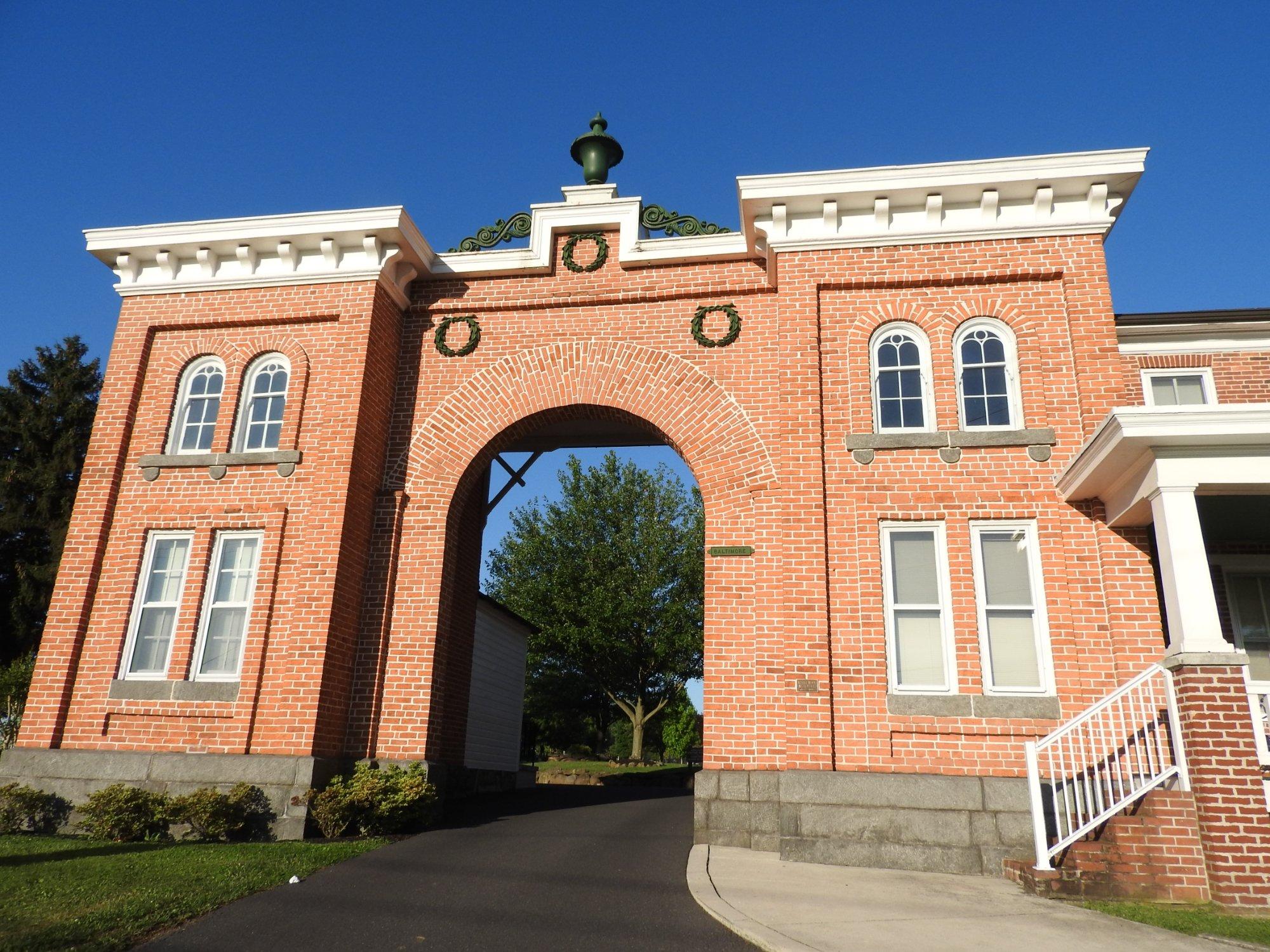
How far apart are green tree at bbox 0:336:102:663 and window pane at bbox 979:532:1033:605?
2487 cm

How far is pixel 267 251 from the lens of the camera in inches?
504

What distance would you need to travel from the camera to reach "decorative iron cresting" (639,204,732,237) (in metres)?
12.6

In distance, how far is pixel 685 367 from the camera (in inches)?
475

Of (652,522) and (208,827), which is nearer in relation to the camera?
(208,827)

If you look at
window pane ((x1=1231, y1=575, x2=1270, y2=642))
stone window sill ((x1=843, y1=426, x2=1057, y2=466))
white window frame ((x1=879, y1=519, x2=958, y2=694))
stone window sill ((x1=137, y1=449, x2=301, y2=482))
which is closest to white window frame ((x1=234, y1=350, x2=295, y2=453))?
stone window sill ((x1=137, y1=449, x2=301, y2=482))

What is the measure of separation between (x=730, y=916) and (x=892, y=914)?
1.30 m

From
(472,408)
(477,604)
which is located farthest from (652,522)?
(472,408)

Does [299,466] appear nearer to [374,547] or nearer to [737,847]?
[374,547]

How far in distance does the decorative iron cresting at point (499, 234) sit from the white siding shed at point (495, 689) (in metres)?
5.70

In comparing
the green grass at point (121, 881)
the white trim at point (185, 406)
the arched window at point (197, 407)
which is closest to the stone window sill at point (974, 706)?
the green grass at point (121, 881)

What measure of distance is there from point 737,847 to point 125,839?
22.4 ft

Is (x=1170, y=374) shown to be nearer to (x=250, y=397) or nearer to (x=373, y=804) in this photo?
(x=373, y=804)

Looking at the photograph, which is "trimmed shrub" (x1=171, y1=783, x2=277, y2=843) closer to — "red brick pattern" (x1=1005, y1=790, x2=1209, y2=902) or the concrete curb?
the concrete curb

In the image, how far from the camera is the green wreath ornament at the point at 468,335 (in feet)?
41.9
